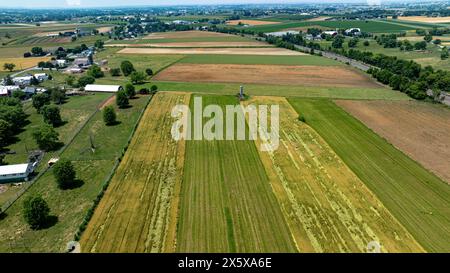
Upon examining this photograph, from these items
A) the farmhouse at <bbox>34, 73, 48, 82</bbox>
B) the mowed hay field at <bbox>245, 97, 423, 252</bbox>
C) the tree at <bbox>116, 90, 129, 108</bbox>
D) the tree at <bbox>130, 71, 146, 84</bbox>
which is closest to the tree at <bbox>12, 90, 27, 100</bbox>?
the farmhouse at <bbox>34, 73, 48, 82</bbox>

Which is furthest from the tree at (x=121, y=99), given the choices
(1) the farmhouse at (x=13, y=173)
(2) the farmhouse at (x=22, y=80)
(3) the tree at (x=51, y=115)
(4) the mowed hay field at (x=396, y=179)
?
(2) the farmhouse at (x=22, y=80)

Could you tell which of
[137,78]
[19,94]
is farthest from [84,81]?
[19,94]

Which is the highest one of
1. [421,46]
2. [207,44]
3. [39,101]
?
[207,44]

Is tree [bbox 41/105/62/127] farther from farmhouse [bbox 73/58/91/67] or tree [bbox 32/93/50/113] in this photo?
farmhouse [bbox 73/58/91/67]

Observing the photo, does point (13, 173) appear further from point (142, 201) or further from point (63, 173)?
point (142, 201)

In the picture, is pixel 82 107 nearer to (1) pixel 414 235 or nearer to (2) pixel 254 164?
(2) pixel 254 164

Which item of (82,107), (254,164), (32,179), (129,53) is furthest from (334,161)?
(129,53)
